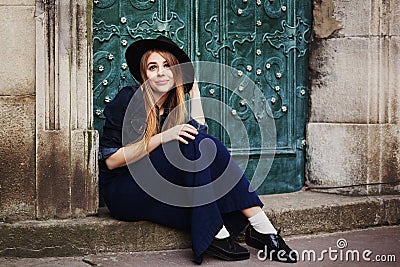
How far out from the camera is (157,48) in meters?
5.02

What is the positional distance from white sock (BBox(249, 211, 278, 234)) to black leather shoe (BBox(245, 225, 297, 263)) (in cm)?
3

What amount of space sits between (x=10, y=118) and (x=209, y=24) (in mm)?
1707

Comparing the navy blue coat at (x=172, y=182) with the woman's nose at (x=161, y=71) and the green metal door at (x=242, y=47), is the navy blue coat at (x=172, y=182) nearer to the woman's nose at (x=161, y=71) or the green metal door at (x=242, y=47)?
the woman's nose at (x=161, y=71)

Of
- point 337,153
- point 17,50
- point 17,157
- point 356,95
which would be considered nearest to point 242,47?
point 356,95

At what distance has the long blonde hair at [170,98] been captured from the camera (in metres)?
5.01

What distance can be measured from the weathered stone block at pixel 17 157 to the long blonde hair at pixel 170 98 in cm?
68

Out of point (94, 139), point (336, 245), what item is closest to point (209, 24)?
point (94, 139)

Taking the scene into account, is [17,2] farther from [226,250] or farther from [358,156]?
[358,156]

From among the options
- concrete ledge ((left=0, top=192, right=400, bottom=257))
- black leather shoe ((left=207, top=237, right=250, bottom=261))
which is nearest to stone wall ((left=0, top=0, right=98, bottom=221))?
concrete ledge ((left=0, top=192, right=400, bottom=257))

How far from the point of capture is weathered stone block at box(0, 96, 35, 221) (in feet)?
15.8

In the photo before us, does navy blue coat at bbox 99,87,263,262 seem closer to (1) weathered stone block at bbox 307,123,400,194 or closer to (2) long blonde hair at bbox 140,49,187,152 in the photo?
(2) long blonde hair at bbox 140,49,187,152

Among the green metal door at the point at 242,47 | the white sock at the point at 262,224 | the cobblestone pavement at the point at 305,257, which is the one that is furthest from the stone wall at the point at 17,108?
the white sock at the point at 262,224

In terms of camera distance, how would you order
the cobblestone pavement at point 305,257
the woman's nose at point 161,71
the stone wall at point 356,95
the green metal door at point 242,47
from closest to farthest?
the cobblestone pavement at point 305,257, the woman's nose at point 161,71, the green metal door at point 242,47, the stone wall at point 356,95

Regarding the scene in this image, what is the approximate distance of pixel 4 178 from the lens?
4840 millimetres
